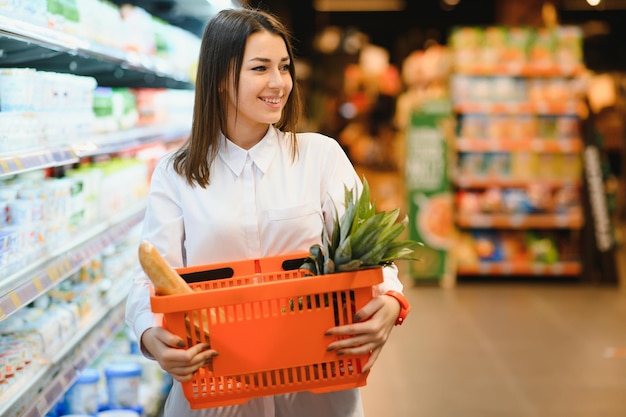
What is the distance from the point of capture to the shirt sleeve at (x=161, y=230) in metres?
2.07

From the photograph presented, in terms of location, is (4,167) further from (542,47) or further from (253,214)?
(542,47)

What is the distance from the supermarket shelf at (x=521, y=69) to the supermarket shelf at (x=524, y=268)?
1.82 meters

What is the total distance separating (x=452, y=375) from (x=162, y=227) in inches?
138

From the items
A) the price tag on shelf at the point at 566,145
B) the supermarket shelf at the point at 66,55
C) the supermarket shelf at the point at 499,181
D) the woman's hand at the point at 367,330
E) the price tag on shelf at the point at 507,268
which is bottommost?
the price tag on shelf at the point at 507,268

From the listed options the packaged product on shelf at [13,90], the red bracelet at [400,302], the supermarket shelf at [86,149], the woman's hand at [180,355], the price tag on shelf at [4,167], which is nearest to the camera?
the woman's hand at [180,355]

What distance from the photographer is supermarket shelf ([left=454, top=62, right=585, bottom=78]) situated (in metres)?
7.89

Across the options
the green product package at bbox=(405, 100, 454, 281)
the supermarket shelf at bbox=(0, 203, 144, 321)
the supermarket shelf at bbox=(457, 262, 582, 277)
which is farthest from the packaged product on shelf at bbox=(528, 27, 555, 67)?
the supermarket shelf at bbox=(0, 203, 144, 321)

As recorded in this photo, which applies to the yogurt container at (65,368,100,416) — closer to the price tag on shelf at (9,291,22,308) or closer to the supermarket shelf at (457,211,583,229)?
the price tag on shelf at (9,291,22,308)

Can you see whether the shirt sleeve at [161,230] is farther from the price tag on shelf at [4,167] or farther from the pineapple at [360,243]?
the price tag on shelf at [4,167]

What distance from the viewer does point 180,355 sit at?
1.79 m

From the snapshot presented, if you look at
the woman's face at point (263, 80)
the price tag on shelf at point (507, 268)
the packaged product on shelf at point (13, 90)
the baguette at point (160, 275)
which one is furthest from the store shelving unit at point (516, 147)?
the baguette at point (160, 275)

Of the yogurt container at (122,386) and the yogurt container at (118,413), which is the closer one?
the yogurt container at (118,413)

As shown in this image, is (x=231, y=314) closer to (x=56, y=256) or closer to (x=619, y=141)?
(x=56, y=256)

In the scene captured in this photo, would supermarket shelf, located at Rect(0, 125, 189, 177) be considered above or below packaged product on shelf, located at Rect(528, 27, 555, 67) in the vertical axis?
below
